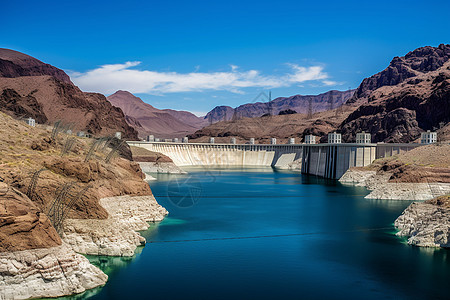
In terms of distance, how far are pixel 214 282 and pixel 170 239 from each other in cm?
930

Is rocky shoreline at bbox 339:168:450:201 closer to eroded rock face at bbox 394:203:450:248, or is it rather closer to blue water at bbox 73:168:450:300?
blue water at bbox 73:168:450:300

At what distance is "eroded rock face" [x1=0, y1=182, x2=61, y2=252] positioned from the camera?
1786 cm

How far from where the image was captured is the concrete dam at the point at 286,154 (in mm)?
86875

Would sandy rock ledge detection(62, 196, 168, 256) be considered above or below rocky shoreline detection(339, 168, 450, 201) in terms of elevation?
below

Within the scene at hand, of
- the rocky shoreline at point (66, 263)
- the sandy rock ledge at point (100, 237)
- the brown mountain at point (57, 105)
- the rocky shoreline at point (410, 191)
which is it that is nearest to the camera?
the rocky shoreline at point (66, 263)

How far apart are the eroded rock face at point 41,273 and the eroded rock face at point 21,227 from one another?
0.30m

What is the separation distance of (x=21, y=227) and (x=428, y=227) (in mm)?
25416

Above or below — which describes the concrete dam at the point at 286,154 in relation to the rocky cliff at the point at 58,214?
above

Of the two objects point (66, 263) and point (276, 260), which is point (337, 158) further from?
point (66, 263)

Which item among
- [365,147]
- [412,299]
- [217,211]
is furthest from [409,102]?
[412,299]

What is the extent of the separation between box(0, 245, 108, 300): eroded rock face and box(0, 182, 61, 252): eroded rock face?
0.30 metres

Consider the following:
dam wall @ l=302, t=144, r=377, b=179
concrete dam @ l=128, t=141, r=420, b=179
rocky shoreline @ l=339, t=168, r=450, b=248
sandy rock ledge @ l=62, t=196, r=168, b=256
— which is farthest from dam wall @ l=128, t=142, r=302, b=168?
sandy rock ledge @ l=62, t=196, r=168, b=256

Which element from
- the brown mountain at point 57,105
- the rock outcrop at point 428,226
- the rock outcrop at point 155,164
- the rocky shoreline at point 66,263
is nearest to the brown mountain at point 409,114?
the rock outcrop at point 155,164

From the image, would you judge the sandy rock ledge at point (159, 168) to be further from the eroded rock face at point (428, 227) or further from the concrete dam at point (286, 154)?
the eroded rock face at point (428, 227)
